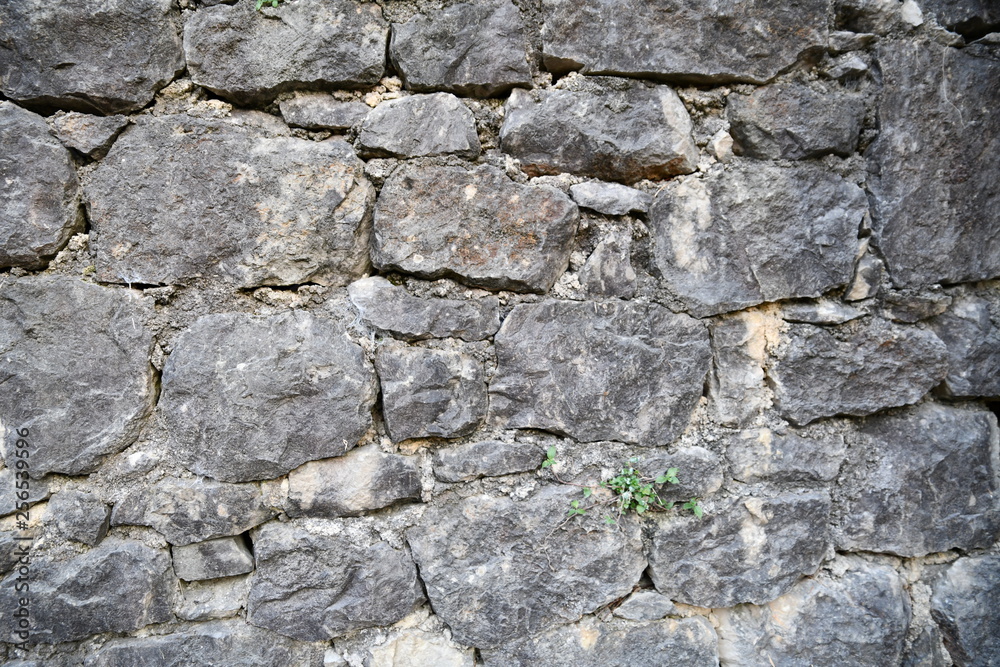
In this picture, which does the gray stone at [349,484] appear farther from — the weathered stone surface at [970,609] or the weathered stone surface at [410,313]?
the weathered stone surface at [970,609]

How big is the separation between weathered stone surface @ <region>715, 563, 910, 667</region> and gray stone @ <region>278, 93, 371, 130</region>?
61.9 inches

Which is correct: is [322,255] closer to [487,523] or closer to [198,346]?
[198,346]

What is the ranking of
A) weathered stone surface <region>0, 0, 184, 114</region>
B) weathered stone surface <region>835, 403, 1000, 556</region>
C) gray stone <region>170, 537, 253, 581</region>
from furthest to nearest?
weathered stone surface <region>835, 403, 1000, 556</region>, gray stone <region>170, 537, 253, 581</region>, weathered stone surface <region>0, 0, 184, 114</region>

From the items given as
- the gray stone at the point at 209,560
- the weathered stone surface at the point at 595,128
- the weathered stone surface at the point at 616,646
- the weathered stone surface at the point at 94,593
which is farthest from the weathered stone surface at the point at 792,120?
the weathered stone surface at the point at 94,593

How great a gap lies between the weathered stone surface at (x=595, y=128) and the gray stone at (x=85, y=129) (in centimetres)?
88

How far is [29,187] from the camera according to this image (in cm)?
125

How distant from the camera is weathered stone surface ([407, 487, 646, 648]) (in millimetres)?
1371

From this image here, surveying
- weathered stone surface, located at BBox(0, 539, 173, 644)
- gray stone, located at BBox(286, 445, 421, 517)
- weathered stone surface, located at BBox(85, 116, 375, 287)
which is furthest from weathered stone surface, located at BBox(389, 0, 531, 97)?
weathered stone surface, located at BBox(0, 539, 173, 644)

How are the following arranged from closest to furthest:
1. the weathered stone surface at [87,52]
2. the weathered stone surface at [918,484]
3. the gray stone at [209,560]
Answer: the weathered stone surface at [87,52]
the gray stone at [209,560]
the weathered stone surface at [918,484]

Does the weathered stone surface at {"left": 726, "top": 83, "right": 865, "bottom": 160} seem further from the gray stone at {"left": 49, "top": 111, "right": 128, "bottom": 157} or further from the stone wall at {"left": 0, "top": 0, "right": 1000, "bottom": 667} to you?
the gray stone at {"left": 49, "top": 111, "right": 128, "bottom": 157}

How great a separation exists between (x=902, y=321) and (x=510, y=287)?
38.8 inches

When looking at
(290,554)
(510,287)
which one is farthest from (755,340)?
(290,554)

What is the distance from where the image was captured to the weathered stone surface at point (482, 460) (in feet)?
4.45

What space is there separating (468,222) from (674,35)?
0.65 metres
